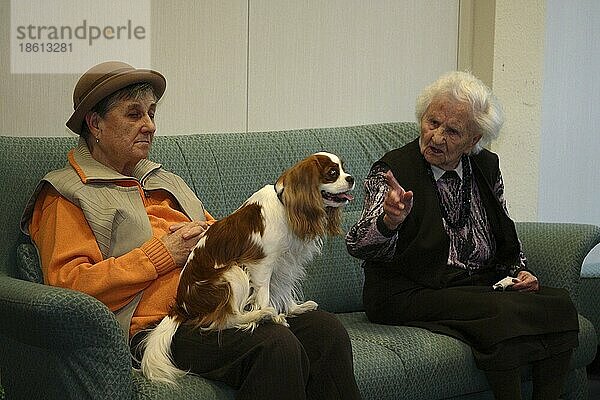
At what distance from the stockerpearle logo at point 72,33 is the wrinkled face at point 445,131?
3.24 ft

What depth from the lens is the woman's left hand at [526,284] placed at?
3.15 meters

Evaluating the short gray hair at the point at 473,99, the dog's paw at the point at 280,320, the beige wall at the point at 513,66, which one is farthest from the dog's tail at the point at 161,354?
the beige wall at the point at 513,66

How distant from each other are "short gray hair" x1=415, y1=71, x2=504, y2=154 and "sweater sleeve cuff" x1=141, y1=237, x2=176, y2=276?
1.01 metres

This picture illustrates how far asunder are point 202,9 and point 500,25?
131cm

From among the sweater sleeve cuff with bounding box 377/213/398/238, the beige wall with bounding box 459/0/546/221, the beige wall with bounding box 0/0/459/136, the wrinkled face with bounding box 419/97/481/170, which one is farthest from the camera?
the beige wall with bounding box 459/0/546/221

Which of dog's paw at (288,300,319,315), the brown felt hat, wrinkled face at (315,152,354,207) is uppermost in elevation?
the brown felt hat

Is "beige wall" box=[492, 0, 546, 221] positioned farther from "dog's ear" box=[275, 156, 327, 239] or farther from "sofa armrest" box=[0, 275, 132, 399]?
"sofa armrest" box=[0, 275, 132, 399]

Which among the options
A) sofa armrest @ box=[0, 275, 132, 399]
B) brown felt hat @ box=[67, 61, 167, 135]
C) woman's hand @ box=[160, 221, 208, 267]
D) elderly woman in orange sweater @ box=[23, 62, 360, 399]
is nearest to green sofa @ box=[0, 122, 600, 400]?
sofa armrest @ box=[0, 275, 132, 399]

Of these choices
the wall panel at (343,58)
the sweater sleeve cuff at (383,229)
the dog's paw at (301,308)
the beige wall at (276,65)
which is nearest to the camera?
the dog's paw at (301,308)

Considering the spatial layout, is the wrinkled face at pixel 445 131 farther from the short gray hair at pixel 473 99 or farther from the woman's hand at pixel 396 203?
the woman's hand at pixel 396 203

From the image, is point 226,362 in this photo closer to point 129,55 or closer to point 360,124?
point 129,55

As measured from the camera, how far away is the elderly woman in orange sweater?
2451 millimetres

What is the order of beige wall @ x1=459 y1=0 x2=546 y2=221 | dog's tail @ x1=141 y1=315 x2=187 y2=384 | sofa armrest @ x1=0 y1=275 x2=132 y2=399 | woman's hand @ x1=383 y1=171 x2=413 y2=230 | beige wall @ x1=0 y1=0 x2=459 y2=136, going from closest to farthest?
sofa armrest @ x1=0 y1=275 x2=132 y2=399 → dog's tail @ x1=141 y1=315 x2=187 y2=384 → woman's hand @ x1=383 y1=171 x2=413 y2=230 → beige wall @ x1=0 y1=0 x2=459 y2=136 → beige wall @ x1=459 y1=0 x2=546 y2=221

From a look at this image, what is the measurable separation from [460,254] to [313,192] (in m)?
0.76
